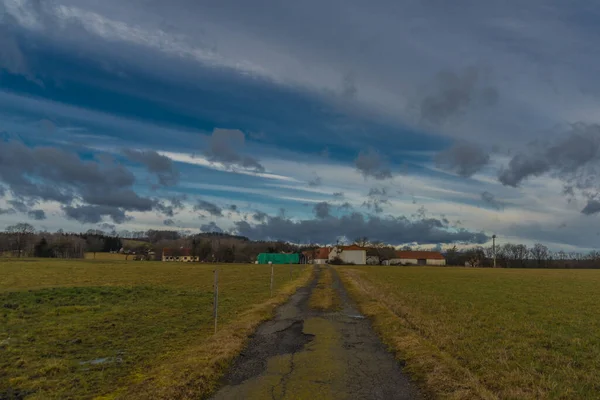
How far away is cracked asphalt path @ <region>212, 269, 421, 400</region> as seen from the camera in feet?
26.6

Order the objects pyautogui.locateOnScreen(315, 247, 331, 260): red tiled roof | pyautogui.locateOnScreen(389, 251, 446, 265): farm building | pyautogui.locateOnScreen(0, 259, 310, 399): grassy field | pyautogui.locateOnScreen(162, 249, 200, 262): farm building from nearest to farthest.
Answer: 1. pyautogui.locateOnScreen(0, 259, 310, 399): grassy field
2. pyautogui.locateOnScreen(315, 247, 331, 260): red tiled roof
3. pyautogui.locateOnScreen(162, 249, 200, 262): farm building
4. pyautogui.locateOnScreen(389, 251, 446, 265): farm building

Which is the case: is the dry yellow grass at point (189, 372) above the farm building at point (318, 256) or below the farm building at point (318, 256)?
above

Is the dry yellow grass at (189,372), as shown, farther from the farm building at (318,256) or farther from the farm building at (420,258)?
the farm building at (420,258)

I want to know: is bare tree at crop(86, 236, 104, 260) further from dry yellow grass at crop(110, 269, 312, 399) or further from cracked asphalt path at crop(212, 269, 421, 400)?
dry yellow grass at crop(110, 269, 312, 399)

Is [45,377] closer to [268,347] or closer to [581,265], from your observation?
[268,347]

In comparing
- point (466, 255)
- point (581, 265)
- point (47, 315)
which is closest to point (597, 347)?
point (47, 315)

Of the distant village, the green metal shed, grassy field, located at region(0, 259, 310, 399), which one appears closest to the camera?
grassy field, located at region(0, 259, 310, 399)

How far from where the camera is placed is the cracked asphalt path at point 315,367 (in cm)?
810

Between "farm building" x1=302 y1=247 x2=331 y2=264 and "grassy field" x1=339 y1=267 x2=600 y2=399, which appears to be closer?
"grassy field" x1=339 y1=267 x2=600 y2=399

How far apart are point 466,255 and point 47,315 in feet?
621

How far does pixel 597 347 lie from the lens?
13.3 metres

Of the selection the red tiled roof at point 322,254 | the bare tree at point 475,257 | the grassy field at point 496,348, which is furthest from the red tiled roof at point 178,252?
the grassy field at point 496,348

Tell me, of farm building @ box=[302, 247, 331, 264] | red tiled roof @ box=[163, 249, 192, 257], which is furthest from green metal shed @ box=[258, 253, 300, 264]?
red tiled roof @ box=[163, 249, 192, 257]

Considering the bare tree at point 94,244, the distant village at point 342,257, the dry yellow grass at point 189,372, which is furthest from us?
the bare tree at point 94,244
